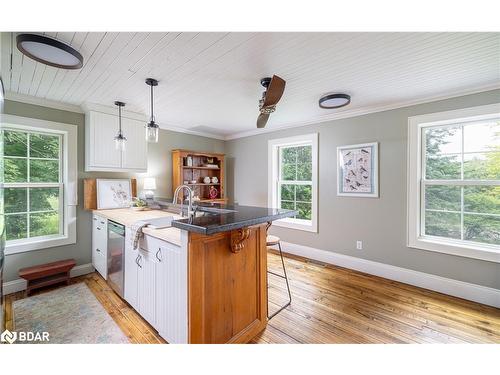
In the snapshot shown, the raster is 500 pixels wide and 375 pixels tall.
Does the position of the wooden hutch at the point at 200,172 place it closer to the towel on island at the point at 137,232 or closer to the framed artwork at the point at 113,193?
the framed artwork at the point at 113,193

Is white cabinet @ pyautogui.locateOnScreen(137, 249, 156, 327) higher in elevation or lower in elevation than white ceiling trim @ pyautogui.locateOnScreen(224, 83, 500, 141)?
lower

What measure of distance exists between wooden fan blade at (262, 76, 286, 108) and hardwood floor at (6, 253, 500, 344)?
6.34 feet

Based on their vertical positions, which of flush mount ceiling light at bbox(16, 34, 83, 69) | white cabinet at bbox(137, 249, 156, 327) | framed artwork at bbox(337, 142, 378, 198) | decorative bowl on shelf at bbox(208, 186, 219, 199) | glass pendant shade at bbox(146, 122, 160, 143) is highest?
flush mount ceiling light at bbox(16, 34, 83, 69)

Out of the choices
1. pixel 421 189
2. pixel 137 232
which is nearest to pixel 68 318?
pixel 137 232

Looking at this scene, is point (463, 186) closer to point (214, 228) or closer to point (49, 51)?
point (214, 228)

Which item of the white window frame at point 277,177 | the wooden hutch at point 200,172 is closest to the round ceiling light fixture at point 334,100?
the white window frame at point 277,177

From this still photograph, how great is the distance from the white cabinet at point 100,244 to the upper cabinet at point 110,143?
2.39ft

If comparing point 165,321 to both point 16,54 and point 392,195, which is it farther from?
point 392,195

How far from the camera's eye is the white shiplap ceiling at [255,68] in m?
1.57

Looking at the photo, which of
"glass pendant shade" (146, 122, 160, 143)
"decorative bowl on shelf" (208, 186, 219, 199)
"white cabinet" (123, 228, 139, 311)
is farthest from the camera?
"decorative bowl on shelf" (208, 186, 219, 199)

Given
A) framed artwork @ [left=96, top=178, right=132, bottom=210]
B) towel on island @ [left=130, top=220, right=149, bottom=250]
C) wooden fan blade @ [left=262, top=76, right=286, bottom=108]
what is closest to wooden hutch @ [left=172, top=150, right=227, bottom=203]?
framed artwork @ [left=96, top=178, right=132, bottom=210]

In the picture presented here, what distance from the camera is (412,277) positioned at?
108 inches

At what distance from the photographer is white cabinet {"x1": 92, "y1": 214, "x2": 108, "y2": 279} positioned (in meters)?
2.70

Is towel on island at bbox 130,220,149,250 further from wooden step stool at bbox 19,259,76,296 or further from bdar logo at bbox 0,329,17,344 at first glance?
wooden step stool at bbox 19,259,76,296
